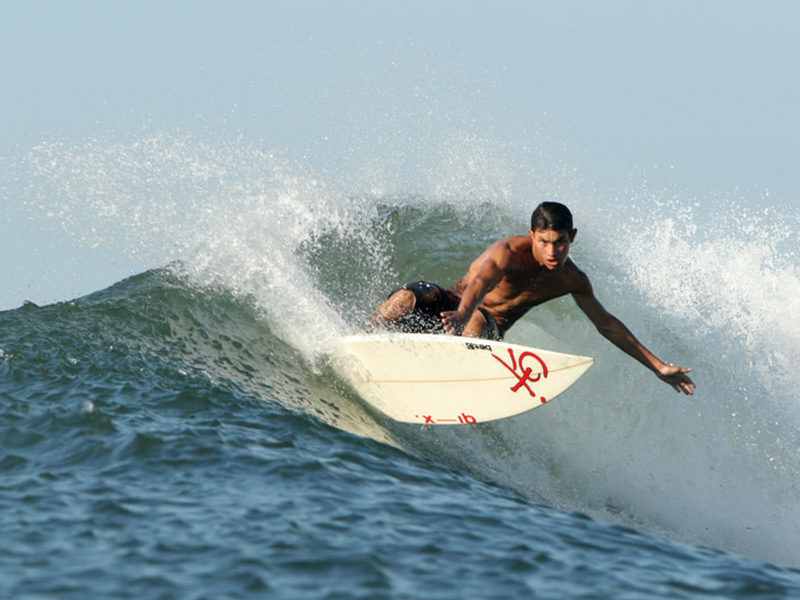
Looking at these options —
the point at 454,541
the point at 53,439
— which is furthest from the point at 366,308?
the point at 454,541

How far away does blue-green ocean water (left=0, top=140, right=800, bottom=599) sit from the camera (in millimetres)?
3877

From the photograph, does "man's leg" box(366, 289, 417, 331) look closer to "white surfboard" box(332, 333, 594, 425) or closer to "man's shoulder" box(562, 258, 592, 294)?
"white surfboard" box(332, 333, 594, 425)

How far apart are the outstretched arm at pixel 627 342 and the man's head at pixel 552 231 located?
0.63m

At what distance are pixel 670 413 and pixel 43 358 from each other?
20.6 ft

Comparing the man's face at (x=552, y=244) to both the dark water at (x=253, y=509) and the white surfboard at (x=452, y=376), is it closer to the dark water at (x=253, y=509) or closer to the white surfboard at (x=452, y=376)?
the white surfboard at (x=452, y=376)

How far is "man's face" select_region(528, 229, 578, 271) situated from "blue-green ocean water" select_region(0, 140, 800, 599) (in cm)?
172

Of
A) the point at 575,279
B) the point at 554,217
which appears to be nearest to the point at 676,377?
the point at 575,279

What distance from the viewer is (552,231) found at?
6449mm

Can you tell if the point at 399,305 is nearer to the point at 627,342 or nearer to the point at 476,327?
the point at 476,327

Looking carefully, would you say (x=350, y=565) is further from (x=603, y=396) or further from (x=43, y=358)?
(x=603, y=396)

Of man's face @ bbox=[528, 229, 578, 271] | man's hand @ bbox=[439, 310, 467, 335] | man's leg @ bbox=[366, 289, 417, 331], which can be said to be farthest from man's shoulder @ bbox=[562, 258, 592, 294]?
man's leg @ bbox=[366, 289, 417, 331]

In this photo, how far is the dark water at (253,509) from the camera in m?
→ 3.66

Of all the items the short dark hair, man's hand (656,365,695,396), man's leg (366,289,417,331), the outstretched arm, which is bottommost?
man's hand (656,365,695,396)

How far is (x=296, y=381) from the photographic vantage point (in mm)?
7465
